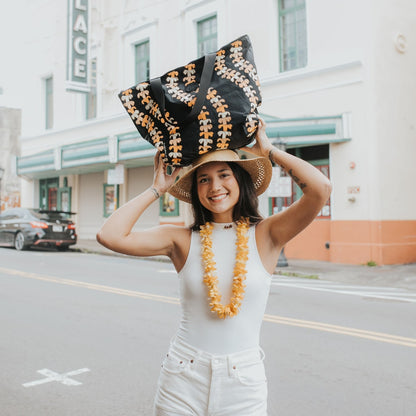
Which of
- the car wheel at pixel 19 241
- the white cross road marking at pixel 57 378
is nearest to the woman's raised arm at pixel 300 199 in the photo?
the white cross road marking at pixel 57 378

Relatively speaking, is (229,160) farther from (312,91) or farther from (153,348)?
(312,91)

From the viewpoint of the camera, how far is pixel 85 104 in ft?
79.4

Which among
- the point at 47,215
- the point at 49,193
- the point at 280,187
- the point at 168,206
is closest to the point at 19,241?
the point at 47,215

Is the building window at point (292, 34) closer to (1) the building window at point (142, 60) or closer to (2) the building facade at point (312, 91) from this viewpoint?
(2) the building facade at point (312, 91)

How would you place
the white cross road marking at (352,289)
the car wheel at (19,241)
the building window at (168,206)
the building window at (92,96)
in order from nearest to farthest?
the white cross road marking at (352,289) → the car wheel at (19,241) → the building window at (168,206) → the building window at (92,96)

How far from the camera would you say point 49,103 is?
26.6 meters

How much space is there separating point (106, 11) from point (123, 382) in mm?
21354

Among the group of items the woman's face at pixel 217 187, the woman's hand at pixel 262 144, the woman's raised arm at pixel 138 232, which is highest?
the woman's hand at pixel 262 144

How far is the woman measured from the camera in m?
2.08

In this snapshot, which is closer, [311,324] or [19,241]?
[311,324]

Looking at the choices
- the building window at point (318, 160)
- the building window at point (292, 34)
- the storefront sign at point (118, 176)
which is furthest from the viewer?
the storefront sign at point (118, 176)

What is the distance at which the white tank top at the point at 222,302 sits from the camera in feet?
7.07

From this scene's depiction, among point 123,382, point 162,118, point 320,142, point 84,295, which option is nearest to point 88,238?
point 320,142

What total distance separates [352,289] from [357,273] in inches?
93.7
